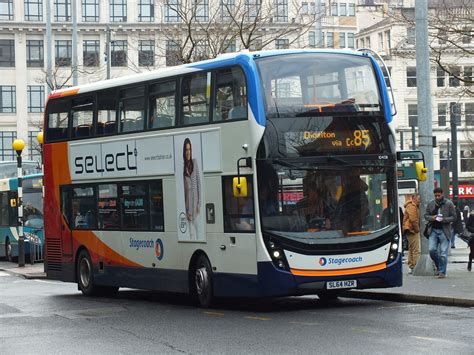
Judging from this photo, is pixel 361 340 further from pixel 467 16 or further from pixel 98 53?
pixel 98 53

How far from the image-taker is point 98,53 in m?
92.1

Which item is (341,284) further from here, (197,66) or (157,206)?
(197,66)

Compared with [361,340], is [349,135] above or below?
above

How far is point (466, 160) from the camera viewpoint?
95875 millimetres

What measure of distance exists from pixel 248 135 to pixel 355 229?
2163mm

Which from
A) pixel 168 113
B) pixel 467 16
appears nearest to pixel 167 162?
pixel 168 113

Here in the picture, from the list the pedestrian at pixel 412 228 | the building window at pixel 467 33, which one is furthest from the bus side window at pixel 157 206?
the building window at pixel 467 33

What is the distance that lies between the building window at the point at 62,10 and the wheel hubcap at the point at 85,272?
70.1 m

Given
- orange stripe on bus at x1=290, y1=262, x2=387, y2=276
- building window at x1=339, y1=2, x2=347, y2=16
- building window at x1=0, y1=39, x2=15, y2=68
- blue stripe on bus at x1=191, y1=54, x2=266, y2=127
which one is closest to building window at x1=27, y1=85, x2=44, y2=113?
building window at x1=0, y1=39, x2=15, y2=68

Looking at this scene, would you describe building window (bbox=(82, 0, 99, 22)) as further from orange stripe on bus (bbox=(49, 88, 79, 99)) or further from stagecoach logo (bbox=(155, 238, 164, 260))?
stagecoach logo (bbox=(155, 238, 164, 260))

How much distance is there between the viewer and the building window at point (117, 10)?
9244 centimetres

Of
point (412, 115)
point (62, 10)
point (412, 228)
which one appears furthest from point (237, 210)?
point (412, 115)

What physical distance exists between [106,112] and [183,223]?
3.41 m

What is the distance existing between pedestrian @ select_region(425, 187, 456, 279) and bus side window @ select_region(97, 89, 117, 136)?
6198mm
